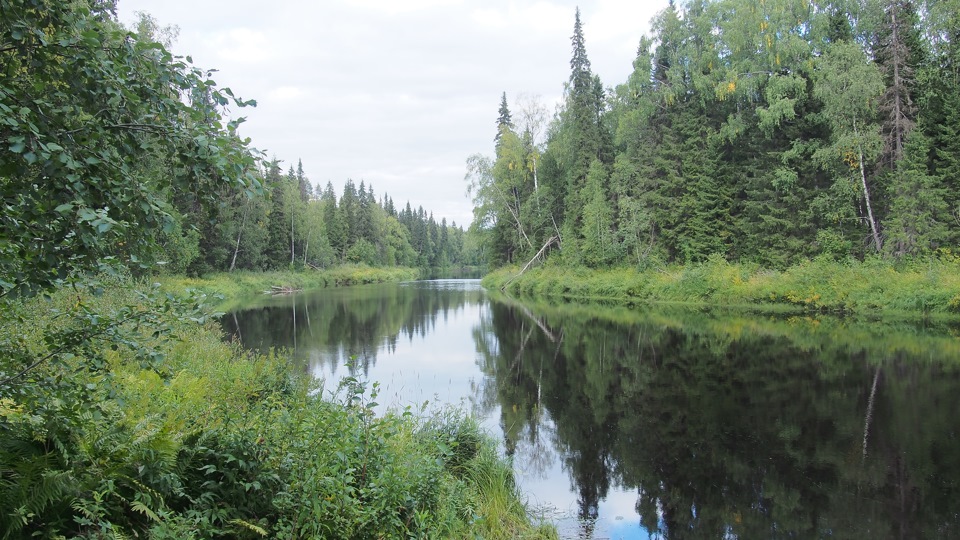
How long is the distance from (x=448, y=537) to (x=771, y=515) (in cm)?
430

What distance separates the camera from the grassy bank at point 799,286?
2100 centimetres

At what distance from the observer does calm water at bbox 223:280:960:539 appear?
682cm

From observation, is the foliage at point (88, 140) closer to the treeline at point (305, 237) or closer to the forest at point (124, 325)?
the forest at point (124, 325)

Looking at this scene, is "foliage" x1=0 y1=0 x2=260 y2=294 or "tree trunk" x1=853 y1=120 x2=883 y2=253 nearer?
"foliage" x1=0 y1=0 x2=260 y2=294

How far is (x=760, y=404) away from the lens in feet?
36.7

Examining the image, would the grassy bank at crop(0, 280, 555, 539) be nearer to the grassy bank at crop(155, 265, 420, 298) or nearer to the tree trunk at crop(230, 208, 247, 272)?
the grassy bank at crop(155, 265, 420, 298)

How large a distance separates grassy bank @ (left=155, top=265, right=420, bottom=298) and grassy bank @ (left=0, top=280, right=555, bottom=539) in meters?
26.9

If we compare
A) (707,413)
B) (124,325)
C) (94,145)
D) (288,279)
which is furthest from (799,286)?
(288,279)

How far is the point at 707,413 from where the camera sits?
1067 centimetres

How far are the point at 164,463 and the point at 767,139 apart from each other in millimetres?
33465

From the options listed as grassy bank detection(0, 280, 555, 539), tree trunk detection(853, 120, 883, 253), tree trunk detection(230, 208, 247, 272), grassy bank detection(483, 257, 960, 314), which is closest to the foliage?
grassy bank detection(0, 280, 555, 539)

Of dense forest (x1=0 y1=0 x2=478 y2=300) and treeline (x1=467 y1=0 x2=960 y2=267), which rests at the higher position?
treeline (x1=467 y1=0 x2=960 y2=267)

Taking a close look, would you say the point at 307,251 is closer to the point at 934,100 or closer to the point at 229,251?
the point at 229,251

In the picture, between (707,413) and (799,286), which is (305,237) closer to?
(799,286)
